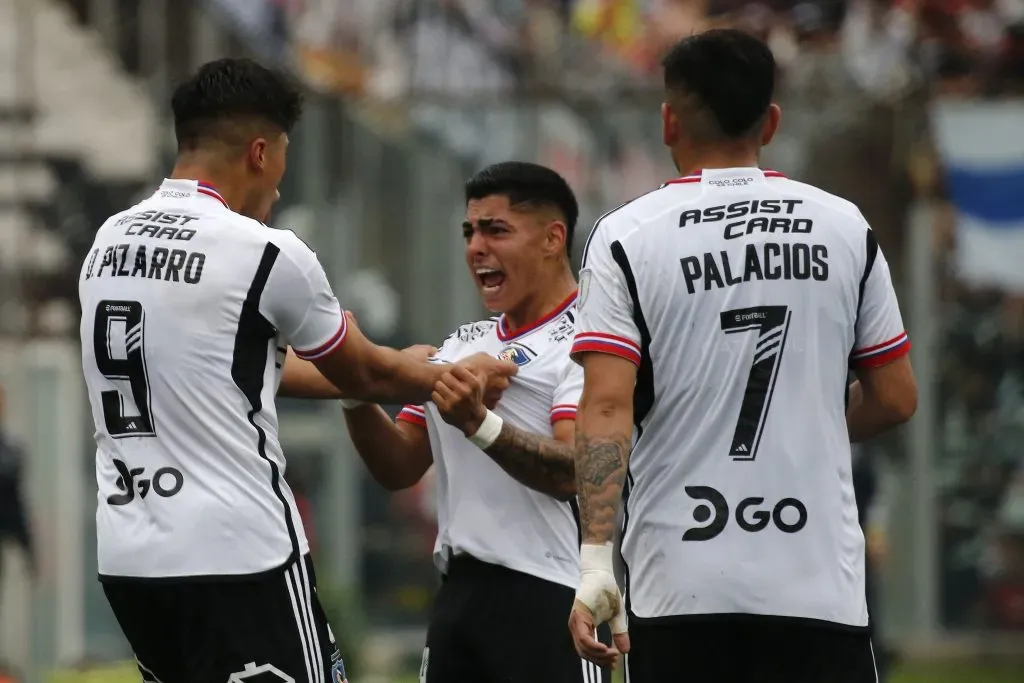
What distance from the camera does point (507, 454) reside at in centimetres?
566

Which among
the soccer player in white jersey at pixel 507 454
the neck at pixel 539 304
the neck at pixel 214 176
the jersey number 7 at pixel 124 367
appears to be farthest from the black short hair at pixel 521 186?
the jersey number 7 at pixel 124 367

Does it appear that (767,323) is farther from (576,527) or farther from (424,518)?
(424,518)

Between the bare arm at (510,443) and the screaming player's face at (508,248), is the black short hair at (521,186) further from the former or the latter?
the bare arm at (510,443)

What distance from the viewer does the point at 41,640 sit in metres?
15.6

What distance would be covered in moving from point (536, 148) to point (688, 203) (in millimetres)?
11260

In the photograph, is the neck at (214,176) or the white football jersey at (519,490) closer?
the neck at (214,176)

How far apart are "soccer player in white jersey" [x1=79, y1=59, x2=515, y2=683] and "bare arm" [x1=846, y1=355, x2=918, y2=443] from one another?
1418 millimetres

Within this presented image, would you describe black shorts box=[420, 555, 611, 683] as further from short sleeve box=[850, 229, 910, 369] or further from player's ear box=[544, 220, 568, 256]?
short sleeve box=[850, 229, 910, 369]

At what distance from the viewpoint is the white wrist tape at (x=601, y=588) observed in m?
4.68

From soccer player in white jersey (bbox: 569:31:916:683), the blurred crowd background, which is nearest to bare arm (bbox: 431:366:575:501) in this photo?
soccer player in white jersey (bbox: 569:31:916:683)

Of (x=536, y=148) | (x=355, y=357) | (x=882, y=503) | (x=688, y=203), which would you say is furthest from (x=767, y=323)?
(x=882, y=503)

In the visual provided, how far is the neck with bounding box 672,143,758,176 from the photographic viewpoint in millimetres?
4961

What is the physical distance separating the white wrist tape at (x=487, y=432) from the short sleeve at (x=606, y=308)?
792mm

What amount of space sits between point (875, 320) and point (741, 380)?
1.33ft
